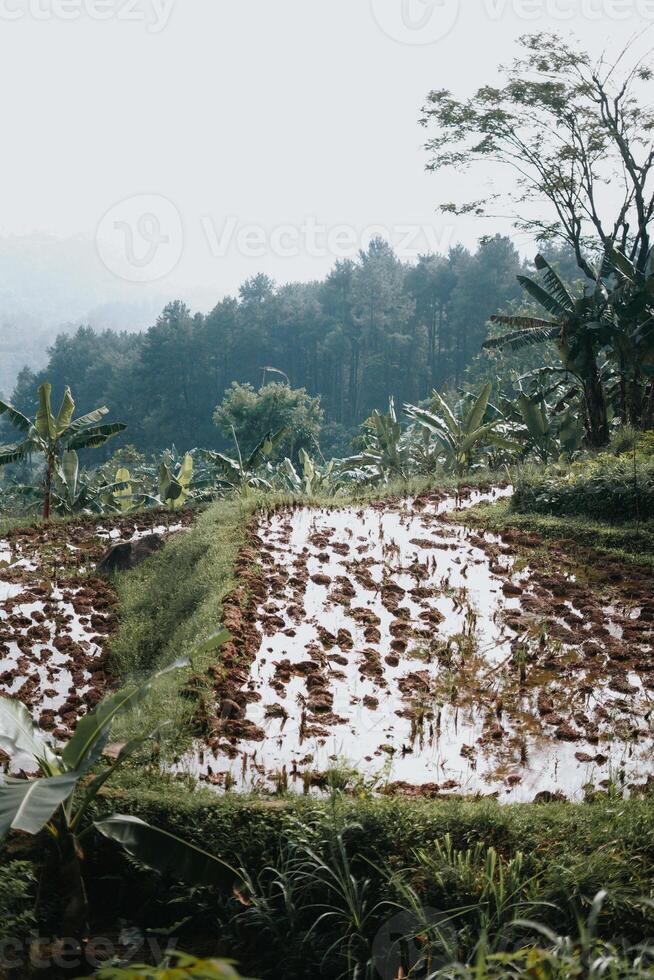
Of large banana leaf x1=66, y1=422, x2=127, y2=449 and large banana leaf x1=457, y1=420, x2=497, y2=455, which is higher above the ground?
large banana leaf x1=66, y1=422, x2=127, y2=449

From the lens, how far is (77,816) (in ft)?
10.7

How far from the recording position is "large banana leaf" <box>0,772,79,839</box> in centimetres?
271

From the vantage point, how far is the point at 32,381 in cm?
7212

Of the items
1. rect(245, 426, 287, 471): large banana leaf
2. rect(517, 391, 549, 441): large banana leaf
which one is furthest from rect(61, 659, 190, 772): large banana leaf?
rect(517, 391, 549, 441): large banana leaf

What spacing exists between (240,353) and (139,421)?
9538mm

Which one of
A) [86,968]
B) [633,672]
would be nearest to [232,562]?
[633,672]

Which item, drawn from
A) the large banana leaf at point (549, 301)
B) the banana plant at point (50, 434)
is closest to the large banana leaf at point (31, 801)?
the banana plant at point (50, 434)

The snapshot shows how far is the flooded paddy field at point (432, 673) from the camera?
4215mm

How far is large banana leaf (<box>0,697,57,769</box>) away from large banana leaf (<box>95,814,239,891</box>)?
467 millimetres

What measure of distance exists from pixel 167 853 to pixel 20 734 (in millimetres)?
844

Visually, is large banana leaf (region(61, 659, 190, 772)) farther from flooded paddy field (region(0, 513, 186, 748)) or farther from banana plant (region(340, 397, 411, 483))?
banana plant (region(340, 397, 411, 483))

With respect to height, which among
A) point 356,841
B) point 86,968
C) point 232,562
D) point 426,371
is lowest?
point 86,968

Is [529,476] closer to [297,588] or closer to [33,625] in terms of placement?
[297,588]

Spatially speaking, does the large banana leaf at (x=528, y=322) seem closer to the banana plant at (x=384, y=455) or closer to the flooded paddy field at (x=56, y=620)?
the banana plant at (x=384, y=455)
